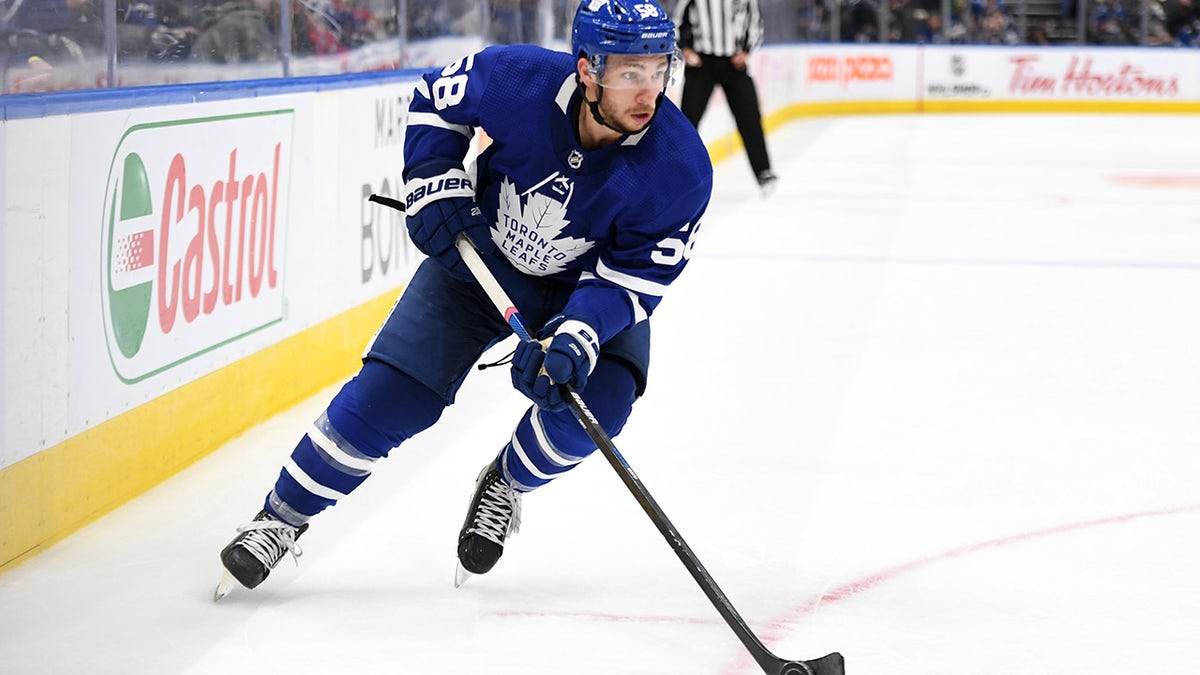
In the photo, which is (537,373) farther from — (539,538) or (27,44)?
(27,44)

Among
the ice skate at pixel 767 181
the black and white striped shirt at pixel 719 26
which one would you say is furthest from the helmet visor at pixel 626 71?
the black and white striped shirt at pixel 719 26

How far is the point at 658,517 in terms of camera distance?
2207 mm

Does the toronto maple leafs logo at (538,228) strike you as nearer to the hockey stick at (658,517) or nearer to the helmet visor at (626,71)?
the hockey stick at (658,517)

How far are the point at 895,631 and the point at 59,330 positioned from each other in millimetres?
1430

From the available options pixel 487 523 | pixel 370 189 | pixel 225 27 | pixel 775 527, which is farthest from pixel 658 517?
pixel 370 189

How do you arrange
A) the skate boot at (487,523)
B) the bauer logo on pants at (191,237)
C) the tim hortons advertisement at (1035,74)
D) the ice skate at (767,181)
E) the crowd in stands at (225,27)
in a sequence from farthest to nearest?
the tim hortons advertisement at (1035,74) < the ice skate at (767,181) < the bauer logo on pants at (191,237) < the crowd in stands at (225,27) < the skate boot at (487,523)

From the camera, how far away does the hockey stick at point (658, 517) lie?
80.7 inches

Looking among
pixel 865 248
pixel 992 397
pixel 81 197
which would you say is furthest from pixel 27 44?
pixel 865 248

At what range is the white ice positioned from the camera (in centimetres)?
223

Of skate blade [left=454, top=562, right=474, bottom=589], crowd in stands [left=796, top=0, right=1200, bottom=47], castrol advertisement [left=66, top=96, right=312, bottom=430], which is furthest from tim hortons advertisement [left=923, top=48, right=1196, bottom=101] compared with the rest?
skate blade [left=454, top=562, right=474, bottom=589]

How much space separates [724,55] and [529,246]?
6395mm

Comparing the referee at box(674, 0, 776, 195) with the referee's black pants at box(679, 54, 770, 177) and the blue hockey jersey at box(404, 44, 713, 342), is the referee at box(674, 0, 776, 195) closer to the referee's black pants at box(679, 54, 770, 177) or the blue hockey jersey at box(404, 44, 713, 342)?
the referee's black pants at box(679, 54, 770, 177)

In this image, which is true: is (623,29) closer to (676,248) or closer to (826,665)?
(676,248)

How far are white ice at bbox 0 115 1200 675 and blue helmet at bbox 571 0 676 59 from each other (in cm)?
83
